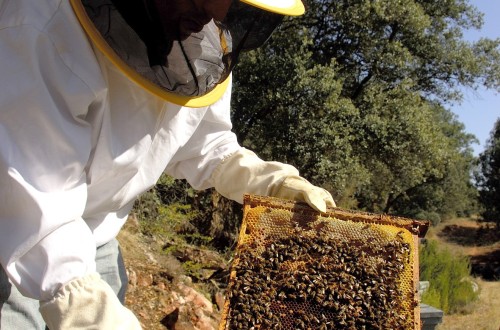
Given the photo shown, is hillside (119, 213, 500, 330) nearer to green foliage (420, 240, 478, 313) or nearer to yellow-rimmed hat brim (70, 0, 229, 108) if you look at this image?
yellow-rimmed hat brim (70, 0, 229, 108)

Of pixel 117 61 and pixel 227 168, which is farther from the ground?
pixel 117 61

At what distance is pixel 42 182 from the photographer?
1.86 meters

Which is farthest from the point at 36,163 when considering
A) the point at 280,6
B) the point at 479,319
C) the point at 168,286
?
the point at 479,319

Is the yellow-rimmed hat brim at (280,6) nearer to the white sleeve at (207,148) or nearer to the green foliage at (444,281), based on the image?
the white sleeve at (207,148)

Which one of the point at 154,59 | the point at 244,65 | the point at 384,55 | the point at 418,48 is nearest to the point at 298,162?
the point at 244,65

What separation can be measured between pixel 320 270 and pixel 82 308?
1.39 meters

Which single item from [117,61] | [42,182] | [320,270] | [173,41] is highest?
[173,41]

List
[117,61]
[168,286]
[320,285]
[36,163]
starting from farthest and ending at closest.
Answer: [168,286] < [320,285] < [117,61] < [36,163]

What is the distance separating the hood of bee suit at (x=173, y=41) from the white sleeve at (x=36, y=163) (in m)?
0.23

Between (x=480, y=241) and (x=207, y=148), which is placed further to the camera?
(x=480, y=241)

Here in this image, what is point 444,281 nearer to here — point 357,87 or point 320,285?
point 357,87

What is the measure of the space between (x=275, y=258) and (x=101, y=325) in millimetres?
1184

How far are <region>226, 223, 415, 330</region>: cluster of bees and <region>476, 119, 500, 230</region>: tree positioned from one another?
33.5m

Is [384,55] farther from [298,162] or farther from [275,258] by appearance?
[275,258]
